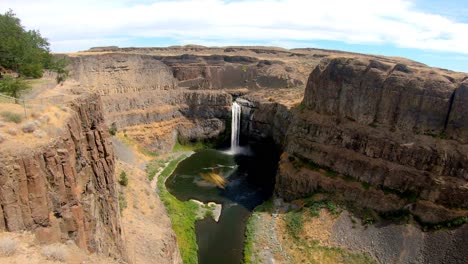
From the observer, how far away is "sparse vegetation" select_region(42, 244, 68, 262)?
→ 14.7 metres

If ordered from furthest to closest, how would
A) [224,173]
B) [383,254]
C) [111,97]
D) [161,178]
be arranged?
[111,97] < [224,173] < [161,178] < [383,254]

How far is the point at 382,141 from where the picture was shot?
128 feet

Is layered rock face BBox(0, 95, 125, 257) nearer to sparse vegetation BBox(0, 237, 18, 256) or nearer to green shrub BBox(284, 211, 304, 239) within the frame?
sparse vegetation BBox(0, 237, 18, 256)

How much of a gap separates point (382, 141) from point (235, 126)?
106 feet

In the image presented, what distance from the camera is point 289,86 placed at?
7606 cm

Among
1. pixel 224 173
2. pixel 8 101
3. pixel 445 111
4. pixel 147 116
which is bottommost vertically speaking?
pixel 224 173

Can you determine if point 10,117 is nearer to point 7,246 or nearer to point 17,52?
point 7,246

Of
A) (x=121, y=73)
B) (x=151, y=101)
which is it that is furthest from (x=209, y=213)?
(x=121, y=73)

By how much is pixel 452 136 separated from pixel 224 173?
31.3 meters

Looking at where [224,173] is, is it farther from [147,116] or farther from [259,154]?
[147,116]

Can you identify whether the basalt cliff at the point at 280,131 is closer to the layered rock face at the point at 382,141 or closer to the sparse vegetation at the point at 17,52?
the layered rock face at the point at 382,141

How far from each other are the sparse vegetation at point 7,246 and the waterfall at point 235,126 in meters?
52.1

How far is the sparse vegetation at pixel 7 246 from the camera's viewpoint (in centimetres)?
1351

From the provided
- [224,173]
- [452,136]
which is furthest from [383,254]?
[224,173]
